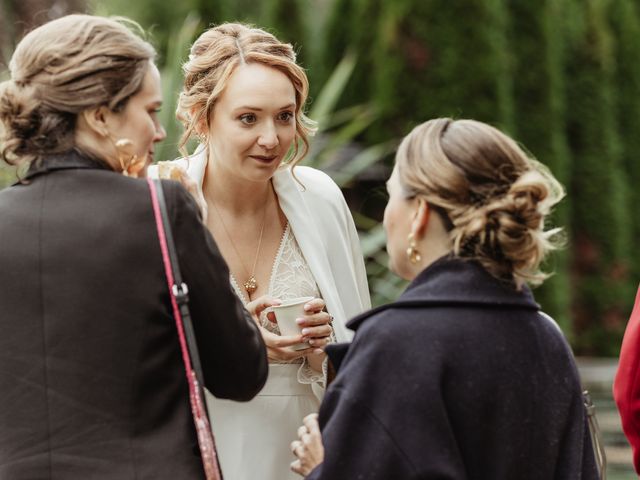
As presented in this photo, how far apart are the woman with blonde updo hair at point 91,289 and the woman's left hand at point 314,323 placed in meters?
0.67

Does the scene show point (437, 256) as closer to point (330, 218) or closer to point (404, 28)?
point (330, 218)

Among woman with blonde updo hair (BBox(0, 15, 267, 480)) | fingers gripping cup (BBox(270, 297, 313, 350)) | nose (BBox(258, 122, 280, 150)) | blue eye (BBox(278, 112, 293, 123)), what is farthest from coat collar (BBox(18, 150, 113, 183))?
blue eye (BBox(278, 112, 293, 123))

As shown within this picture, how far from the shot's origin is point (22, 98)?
8.23 ft

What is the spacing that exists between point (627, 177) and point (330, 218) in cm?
1310

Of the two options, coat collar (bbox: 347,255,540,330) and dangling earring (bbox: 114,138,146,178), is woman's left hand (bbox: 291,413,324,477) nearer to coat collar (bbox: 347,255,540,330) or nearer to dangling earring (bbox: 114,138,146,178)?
coat collar (bbox: 347,255,540,330)

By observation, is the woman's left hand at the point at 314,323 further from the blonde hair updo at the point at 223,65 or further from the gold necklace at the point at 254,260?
the blonde hair updo at the point at 223,65

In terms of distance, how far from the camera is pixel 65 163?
2.52 meters

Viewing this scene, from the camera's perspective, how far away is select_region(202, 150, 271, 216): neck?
365 cm

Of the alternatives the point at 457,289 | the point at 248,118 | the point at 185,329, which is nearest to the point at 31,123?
the point at 185,329

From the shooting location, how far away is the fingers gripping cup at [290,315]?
3.18 metres

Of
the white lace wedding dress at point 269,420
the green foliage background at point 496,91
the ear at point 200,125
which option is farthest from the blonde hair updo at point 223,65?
the green foliage background at point 496,91

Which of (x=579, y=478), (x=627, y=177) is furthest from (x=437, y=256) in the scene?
(x=627, y=177)

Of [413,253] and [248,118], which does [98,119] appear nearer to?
[413,253]

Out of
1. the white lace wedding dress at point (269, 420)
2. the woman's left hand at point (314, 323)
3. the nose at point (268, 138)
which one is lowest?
the white lace wedding dress at point (269, 420)
